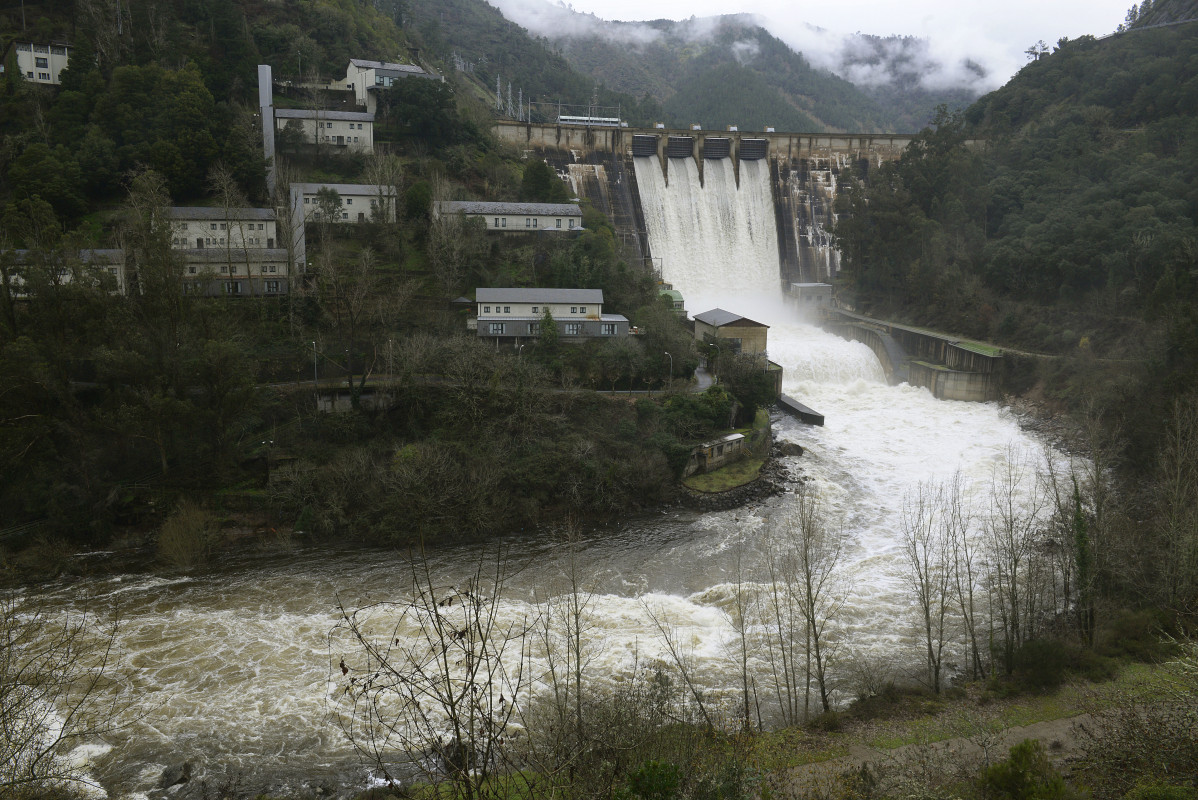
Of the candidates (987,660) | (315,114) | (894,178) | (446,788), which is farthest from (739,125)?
(446,788)

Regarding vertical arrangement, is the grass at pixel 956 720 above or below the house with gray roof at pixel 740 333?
below

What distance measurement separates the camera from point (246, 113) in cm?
3781

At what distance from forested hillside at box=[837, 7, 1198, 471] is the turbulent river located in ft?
17.9

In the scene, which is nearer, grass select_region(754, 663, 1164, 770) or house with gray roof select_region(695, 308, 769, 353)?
grass select_region(754, 663, 1164, 770)

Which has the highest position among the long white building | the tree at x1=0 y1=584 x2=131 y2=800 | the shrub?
the long white building

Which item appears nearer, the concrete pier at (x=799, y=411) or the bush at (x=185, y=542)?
the bush at (x=185, y=542)

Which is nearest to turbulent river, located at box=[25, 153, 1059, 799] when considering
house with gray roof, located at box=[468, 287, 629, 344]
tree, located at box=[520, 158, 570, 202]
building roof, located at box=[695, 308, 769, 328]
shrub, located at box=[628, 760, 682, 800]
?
building roof, located at box=[695, 308, 769, 328]

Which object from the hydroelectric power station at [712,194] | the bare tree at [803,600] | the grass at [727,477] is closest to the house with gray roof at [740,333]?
the grass at [727,477]

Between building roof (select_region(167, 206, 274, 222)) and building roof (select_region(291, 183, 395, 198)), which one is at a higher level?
building roof (select_region(291, 183, 395, 198))

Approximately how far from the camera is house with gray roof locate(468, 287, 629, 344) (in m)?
29.3

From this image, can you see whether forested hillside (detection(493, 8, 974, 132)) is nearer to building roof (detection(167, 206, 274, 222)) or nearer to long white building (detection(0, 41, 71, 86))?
long white building (detection(0, 41, 71, 86))

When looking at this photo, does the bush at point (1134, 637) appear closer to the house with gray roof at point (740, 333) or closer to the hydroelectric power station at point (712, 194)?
the house with gray roof at point (740, 333)

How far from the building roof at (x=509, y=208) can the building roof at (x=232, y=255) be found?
276 inches

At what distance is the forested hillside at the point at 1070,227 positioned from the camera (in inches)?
1208
